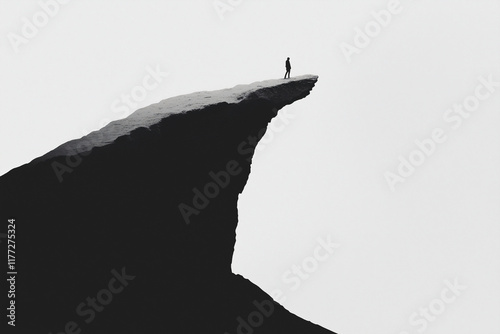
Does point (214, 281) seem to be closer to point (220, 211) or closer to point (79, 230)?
point (220, 211)

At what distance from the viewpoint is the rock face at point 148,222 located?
573cm

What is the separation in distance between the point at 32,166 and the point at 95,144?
0.63m
